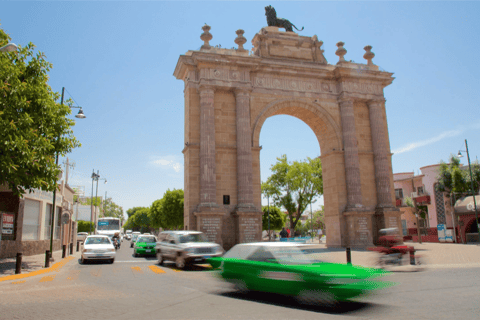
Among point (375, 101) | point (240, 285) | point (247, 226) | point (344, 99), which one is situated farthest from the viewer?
point (375, 101)

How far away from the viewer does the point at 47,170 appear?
14.3 meters

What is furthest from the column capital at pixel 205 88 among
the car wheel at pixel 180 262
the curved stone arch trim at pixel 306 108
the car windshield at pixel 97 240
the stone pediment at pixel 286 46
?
the car wheel at pixel 180 262

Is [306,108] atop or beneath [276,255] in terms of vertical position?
atop

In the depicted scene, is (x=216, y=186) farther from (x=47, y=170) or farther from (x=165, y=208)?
(x=165, y=208)

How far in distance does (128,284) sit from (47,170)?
268 inches

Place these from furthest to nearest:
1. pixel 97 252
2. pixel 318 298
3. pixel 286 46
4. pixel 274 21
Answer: pixel 274 21 → pixel 286 46 → pixel 97 252 → pixel 318 298

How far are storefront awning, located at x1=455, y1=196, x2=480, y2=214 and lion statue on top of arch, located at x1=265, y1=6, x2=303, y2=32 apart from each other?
25.0m

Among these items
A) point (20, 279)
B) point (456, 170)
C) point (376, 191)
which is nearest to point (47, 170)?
point (20, 279)

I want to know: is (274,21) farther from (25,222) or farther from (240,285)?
(240,285)

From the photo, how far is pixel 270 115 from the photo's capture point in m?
25.7

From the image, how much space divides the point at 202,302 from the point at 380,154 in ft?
72.5

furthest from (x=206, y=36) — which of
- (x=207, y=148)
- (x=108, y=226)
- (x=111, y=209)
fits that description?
(x=111, y=209)

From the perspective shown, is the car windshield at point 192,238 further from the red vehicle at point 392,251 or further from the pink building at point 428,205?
the pink building at point 428,205

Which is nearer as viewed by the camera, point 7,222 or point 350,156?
point 7,222
